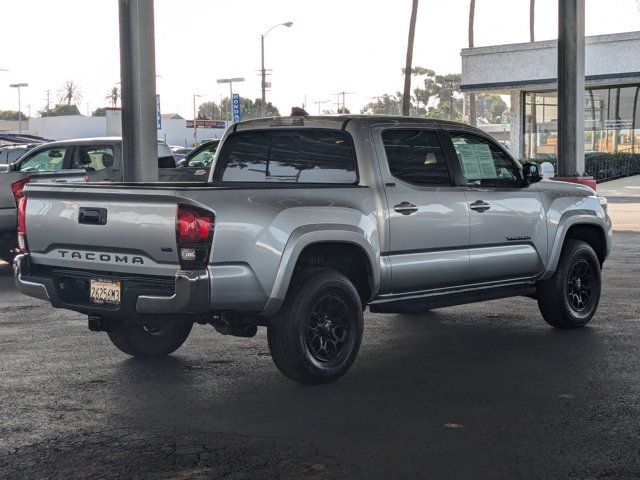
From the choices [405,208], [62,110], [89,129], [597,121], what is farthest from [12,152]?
[62,110]

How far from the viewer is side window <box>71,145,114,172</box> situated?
17500 millimetres

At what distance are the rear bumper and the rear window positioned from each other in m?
1.80

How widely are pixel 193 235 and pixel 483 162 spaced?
3.37 metres

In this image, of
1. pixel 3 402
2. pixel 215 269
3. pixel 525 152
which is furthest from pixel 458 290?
pixel 525 152

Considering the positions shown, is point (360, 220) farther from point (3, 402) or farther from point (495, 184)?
point (3, 402)

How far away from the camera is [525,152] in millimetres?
45094

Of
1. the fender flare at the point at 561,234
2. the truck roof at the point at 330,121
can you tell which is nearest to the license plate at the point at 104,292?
the truck roof at the point at 330,121

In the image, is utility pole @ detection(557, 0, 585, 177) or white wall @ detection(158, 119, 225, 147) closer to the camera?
utility pole @ detection(557, 0, 585, 177)

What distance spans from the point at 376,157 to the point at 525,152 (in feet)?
126

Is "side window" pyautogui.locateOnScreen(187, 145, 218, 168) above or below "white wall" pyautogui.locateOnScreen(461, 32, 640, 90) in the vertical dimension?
below

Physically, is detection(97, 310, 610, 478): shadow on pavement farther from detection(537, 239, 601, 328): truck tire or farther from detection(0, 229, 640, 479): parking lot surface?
detection(537, 239, 601, 328): truck tire

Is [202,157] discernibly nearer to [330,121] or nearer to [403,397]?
[330,121]

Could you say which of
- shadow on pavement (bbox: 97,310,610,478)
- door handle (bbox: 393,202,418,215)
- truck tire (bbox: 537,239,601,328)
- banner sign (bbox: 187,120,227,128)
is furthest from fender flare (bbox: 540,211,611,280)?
banner sign (bbox: 187,120,227,128)

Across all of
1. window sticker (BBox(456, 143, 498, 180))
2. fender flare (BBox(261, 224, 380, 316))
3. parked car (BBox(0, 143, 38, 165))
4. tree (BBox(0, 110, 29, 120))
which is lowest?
fender flare (BBox(261, 224, 380, 316))
